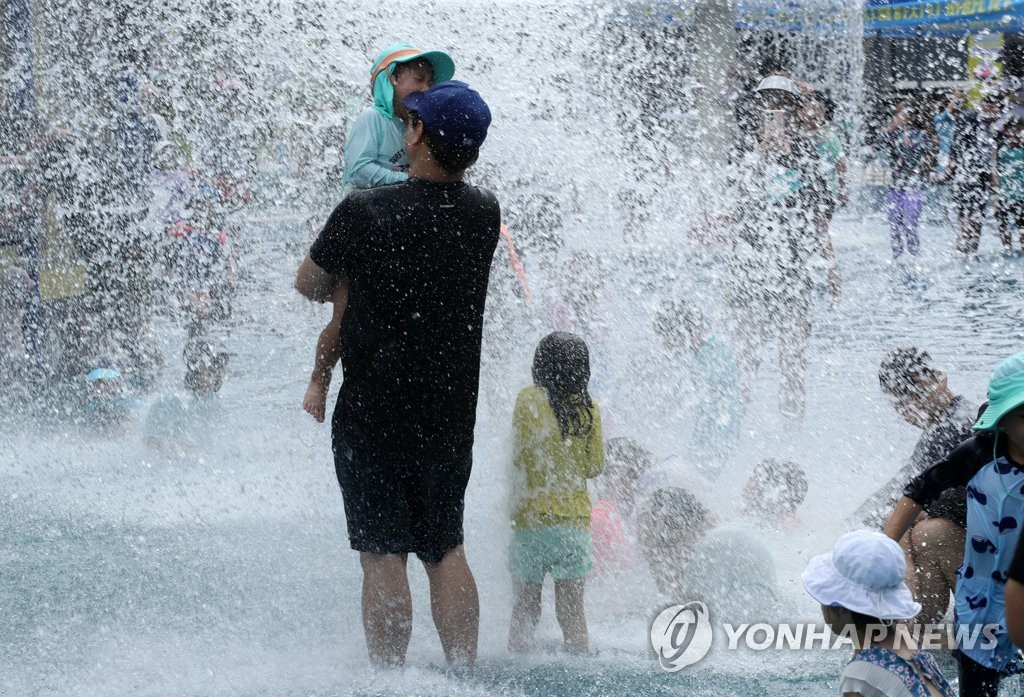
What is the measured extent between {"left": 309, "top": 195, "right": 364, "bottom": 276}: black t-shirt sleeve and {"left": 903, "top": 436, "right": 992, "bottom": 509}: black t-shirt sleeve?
1.56 metres

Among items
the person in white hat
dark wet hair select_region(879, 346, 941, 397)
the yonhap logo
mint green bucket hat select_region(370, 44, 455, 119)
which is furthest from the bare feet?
the person in white hat

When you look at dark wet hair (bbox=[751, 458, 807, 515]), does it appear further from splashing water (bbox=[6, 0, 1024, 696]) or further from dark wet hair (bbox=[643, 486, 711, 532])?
dark wet hair (bbox=[643, 486, 711, 532])

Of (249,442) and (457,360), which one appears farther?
(249,442)

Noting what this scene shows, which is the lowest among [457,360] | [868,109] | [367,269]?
[457,360]

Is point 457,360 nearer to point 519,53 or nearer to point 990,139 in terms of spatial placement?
point 519,53

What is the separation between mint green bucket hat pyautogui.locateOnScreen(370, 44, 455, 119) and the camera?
11.8 ft

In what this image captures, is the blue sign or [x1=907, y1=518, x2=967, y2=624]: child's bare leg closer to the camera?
[x1=907, y1=518, x2=967, y2=624]: child's bare leg

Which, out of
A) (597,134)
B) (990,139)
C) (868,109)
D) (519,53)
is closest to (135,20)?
(519,53)

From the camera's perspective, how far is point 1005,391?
2877 mm

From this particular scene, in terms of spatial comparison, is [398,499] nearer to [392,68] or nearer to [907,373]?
[392,68]

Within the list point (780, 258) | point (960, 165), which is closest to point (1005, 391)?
point (780, 258)

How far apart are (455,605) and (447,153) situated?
4.02ft

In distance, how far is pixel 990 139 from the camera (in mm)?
12266

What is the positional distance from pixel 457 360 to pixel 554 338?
57 centimetres
